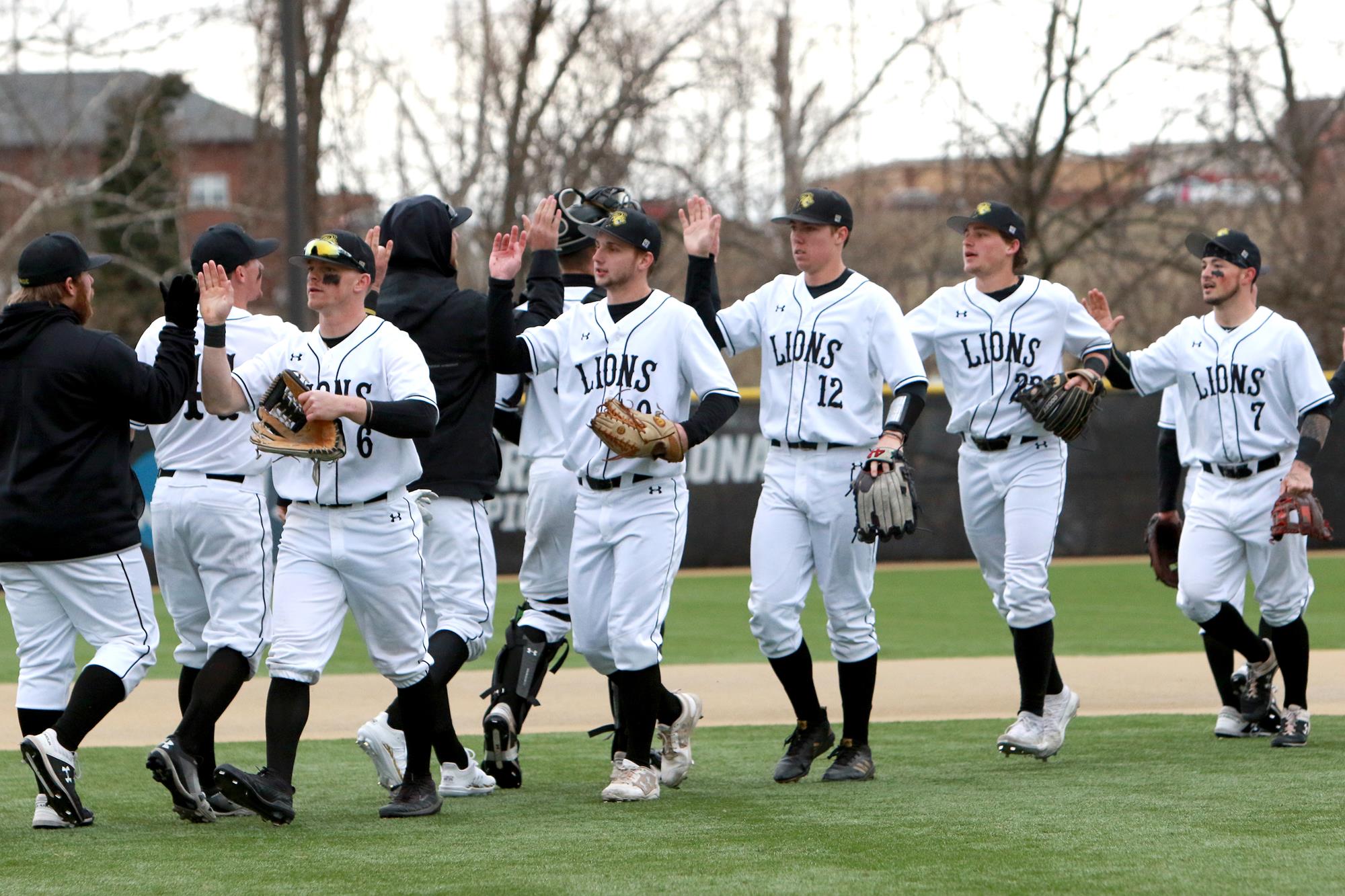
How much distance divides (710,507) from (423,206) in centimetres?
1083

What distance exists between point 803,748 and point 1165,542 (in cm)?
245

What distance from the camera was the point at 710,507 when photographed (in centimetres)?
1692

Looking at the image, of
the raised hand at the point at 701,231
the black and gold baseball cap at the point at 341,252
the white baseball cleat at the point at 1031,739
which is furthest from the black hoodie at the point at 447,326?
the white baseball cleat at the point at 1031,739

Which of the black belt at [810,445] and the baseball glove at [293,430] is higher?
the baseball glove at [293,430]

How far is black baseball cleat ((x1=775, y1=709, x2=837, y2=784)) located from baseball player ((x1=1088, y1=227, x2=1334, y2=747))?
1.82 meters

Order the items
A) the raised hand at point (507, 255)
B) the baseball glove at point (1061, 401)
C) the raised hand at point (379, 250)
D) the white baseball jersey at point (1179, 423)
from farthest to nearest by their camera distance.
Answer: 1. the white baseball jersey at point (1179, 423)
2. the baseball glove at point (1061, 401)
3. the raised hand at point (379, 250)
4. the raised hand at point (507, 255)

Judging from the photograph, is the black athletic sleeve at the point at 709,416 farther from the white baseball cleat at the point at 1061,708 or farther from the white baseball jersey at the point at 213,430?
the white baseball cleat at the point at 1061,708

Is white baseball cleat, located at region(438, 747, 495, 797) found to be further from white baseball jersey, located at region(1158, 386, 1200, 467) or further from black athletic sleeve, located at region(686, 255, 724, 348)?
white baseball jersey, located at region(1158, 386, 1200, 467)

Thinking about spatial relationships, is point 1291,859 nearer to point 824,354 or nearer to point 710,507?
point 824,354

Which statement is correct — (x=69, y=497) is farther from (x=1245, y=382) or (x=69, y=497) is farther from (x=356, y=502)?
(x=1245, y=382)

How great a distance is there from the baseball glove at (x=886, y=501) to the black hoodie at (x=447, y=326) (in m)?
1.36

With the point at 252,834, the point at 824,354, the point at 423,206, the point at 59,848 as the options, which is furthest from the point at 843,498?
the point at 59,848

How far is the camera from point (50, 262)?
5.34m

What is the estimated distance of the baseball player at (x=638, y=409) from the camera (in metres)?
5.66
